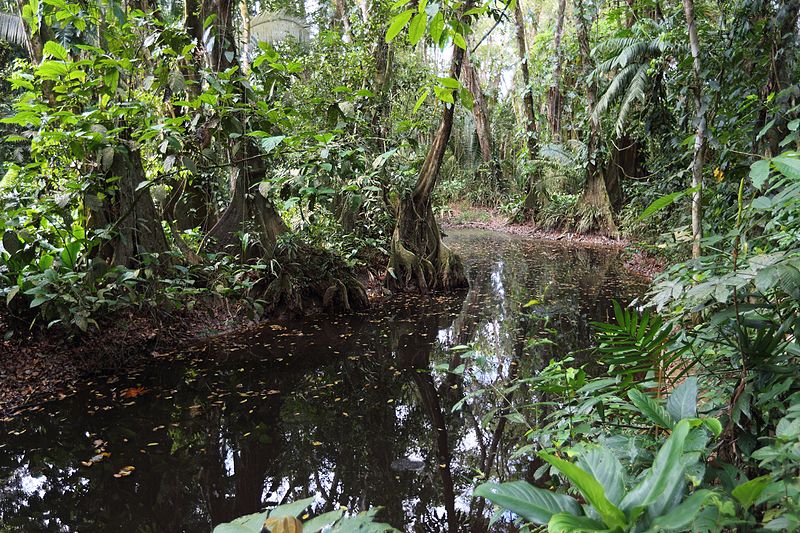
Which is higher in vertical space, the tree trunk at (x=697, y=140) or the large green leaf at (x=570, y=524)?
the tree trunk at (x=697, y=140)

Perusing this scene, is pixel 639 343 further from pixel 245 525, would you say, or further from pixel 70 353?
pixel 70 353

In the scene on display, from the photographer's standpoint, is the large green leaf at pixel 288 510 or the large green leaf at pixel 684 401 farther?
the large green leaf at pixel 684 401

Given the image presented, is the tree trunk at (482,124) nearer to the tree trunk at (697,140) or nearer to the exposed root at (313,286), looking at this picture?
the exposed root at (313,286)

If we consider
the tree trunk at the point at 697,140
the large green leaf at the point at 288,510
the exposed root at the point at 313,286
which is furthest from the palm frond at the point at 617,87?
the large green leaf at the point at 288,510

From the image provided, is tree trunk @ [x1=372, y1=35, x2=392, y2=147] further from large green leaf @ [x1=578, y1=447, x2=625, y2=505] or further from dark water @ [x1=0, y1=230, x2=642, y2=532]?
large green leaf @ [x1=578, y1=447, x2=625, y2=505]

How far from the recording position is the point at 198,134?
4.69m

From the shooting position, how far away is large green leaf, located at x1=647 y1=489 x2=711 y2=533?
2.13ft

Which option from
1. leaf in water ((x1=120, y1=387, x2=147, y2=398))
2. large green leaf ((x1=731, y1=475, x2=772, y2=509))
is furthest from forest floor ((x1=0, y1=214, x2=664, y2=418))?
large green leaf ((x1=731, y1=475, x2=772, y2=509))

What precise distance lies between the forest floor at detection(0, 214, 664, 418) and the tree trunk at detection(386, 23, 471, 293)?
Result: 8.89ft

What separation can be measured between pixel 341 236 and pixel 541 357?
13.5 feet

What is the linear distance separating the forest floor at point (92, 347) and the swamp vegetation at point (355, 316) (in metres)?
0.02

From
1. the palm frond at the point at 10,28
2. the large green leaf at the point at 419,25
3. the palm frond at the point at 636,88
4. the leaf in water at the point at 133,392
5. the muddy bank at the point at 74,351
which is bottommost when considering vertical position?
the leaf in water at the point at 133,392

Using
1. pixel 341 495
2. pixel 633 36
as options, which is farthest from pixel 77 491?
pixel 633 36

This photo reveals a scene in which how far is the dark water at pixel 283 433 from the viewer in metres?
2.58
